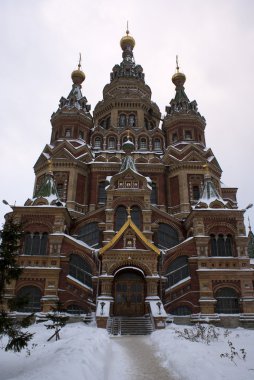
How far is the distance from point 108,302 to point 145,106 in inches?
935

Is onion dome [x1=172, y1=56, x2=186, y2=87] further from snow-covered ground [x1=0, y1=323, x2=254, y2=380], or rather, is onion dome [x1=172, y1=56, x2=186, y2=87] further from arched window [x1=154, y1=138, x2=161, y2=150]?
snow-covered ground [x1=0, y1=323, x2=254, y2=380]

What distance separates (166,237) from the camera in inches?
1036

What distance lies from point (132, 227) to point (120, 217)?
2.80 m

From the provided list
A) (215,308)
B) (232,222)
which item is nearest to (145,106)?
(232,222)

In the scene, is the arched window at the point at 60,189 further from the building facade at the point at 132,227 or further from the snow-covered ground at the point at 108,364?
the snow-covered ground at the point at 108,364

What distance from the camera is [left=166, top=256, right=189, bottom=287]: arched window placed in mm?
23295

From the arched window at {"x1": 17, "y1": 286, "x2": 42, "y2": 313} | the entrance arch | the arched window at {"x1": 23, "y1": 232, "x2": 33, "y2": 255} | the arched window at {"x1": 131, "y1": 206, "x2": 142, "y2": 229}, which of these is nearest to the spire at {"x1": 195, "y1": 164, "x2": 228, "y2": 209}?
the arched window at {"x1": 131, "y1": 206, "x2": 142, "y2": 229}

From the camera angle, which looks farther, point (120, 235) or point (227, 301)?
point (120, 235)

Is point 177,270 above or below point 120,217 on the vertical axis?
A: below

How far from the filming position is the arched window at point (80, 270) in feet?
75.3

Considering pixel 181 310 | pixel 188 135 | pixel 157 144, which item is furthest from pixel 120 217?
pixel 188 135

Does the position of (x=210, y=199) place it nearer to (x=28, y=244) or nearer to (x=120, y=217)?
(x=120, y=217)

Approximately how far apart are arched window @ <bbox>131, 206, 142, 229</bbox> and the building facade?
73 millimetres

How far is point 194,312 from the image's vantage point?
2142cm
